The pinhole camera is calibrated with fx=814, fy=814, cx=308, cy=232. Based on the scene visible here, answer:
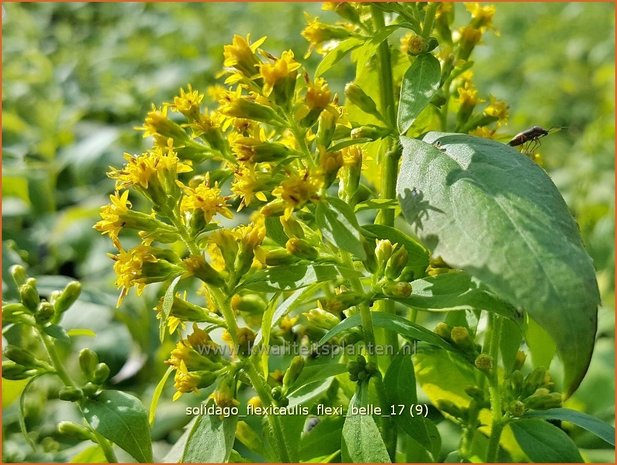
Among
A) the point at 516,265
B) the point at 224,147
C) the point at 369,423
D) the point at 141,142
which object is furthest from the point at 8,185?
the point at 516,265

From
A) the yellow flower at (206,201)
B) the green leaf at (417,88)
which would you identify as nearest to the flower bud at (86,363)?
the yellow flower at (206,201)

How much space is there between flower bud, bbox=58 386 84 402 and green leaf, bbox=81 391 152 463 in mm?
35

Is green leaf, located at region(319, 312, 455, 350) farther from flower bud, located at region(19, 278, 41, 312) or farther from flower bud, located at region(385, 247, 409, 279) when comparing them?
flower bud, located at region(19, 278, 41, 312)

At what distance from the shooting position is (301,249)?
3.87 feet

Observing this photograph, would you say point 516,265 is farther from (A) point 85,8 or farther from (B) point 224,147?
(A) point 85,8

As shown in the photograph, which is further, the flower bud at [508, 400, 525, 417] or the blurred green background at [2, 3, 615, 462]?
the blurred green background at [2, 3, 615, 462]

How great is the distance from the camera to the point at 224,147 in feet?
4.63

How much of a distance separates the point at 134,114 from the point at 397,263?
2.25 metres

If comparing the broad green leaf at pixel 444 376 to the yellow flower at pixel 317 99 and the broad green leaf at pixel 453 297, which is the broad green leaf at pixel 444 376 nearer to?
the broad green leaf at pixel 453 297

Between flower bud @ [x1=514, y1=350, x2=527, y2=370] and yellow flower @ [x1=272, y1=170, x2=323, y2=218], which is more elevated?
yellow flower @ [x1=272, y1=170, x2=323, y2=218]

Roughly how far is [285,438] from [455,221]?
0.52 m

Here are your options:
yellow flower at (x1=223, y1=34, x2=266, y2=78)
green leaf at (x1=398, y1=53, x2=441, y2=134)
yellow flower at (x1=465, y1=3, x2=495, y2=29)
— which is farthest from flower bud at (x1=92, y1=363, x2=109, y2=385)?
yellow flower at (x1=465, y1=3, x2=495, y2=29)

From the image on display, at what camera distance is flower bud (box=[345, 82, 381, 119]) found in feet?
4.35

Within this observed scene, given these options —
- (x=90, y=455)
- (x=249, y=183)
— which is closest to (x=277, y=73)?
(x=249, y=183)
